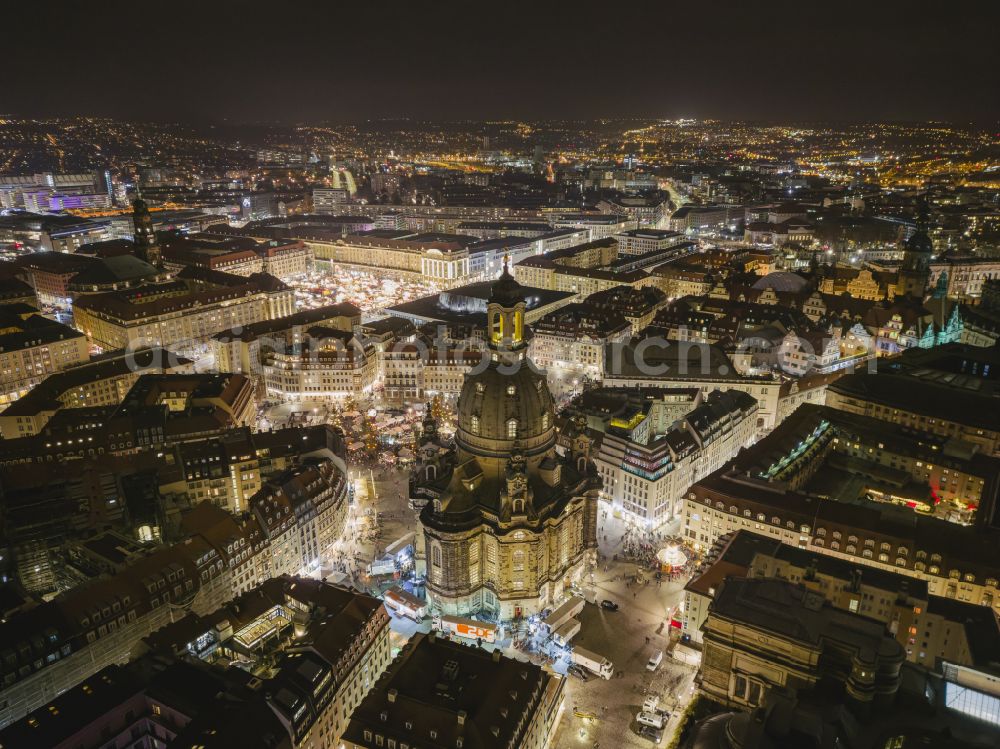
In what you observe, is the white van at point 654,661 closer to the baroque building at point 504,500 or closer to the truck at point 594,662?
the truck at point 594,662

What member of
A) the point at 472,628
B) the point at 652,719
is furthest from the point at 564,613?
the point at 652,719

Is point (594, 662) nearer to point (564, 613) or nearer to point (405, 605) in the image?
point (564, 613)

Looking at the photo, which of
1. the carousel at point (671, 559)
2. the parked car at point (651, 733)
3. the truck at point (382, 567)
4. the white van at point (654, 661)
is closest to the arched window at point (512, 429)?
the truck at point (382, 567)

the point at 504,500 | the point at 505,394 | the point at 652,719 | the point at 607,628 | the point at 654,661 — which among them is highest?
the point at 505,394

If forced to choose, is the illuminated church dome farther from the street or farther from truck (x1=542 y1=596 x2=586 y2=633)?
the street

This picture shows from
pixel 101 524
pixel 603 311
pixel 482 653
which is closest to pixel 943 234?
pixel 603 311

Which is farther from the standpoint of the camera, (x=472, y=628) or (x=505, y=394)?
(x=505, y=394)

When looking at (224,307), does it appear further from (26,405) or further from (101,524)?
(101,524)
